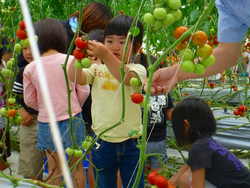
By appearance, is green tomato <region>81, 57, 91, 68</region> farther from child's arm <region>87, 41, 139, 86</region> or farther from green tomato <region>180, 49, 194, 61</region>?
green tomato <region>180, 49, 194, 61</region>


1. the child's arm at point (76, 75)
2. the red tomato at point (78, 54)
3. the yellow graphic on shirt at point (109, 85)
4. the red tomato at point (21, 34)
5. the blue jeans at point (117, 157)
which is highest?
the red tomato at point (21, 34)

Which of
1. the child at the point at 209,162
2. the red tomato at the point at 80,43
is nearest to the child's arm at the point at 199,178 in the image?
the child at the point at 209,162

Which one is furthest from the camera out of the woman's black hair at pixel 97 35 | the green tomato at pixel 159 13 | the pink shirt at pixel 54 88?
the woman's black hair at pixel 97 35

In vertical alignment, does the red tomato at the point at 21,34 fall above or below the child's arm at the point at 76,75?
above

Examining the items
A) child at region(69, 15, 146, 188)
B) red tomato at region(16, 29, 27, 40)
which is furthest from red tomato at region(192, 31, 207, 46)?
child at region(69, 15, 146, 188)

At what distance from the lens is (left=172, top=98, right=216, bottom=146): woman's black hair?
1275 mm

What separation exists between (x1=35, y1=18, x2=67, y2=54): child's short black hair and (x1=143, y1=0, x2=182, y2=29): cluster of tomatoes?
32.8 inches

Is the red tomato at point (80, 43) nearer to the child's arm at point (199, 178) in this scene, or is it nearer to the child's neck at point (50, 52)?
the child's neck at point (50, 52)

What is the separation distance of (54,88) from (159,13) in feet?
2.73

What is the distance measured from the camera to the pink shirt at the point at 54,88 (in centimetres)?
120

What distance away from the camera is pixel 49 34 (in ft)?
4.04

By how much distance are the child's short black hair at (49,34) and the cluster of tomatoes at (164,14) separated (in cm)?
83

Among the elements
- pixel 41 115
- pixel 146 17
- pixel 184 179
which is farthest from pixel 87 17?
pixel 146 17

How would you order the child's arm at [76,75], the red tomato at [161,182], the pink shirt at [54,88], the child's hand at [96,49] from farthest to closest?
the pink shirt at [54,88] → the child's arm at [76,75] → the child's hand at [96,49] → the red tomato at [161,182]
